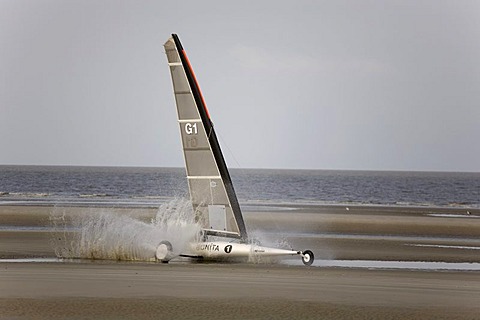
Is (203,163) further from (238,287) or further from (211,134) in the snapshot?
(238,287)

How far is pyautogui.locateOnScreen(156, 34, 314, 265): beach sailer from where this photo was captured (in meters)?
26.9

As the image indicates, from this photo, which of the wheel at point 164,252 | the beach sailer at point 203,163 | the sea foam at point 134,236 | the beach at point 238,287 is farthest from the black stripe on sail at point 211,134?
the wheel at point 164,252

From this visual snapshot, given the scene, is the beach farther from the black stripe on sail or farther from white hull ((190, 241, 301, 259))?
the black stripe on sail

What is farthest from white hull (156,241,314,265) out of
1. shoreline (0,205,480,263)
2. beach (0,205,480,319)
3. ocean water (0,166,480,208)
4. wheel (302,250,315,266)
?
ocean water (0,166,480,208)

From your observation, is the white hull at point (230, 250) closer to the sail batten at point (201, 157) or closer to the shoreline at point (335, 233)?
the sail batten at point (201, 157)

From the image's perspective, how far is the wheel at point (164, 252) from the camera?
2519 centimetres

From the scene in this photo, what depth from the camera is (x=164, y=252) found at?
25.2m

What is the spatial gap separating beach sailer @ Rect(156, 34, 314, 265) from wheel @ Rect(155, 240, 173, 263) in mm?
Answer: 1426

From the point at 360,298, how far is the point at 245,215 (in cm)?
3090

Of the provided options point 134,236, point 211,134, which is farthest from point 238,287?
point 211,134

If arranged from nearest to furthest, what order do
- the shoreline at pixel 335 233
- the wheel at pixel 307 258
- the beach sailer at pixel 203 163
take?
the wheel at pixel 307 258 < the beach sailer at pixel 203 163 < the shoreline at pixel 335 233

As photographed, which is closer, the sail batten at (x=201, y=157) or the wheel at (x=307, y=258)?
the wheel at (x=307, y=258)

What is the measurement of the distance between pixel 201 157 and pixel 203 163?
17 cm

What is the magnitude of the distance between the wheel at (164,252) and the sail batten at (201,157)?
1.81 metres
